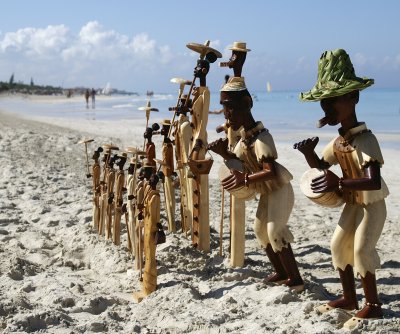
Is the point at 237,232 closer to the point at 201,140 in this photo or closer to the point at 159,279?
the point at 159,279

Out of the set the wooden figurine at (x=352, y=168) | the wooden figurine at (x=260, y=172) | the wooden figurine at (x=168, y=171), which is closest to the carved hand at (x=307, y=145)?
the wooden figurine at (x=352, y=168)

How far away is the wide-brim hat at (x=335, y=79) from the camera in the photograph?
3.65 meters

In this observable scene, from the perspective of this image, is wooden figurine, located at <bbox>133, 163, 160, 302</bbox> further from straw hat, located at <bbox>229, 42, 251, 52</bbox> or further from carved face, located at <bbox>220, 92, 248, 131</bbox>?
straw hat, located at <bbox>229, 42, 251, 52</bbox>

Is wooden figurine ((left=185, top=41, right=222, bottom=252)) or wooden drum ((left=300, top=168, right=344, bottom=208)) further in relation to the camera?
wooden figurine ((left=185, top=41, right=222, bottom=252))

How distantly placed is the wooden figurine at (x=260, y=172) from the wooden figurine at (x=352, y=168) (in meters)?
0.48

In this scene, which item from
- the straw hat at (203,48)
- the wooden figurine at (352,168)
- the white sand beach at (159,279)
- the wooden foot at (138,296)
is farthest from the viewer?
the straw hat at (203,48)

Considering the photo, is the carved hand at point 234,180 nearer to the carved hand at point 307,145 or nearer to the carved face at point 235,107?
the carved face at point 235,107

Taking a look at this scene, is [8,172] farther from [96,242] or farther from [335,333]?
[335,333]

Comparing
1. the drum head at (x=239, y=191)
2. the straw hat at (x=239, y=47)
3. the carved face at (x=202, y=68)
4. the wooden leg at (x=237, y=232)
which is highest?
the straw hat at (x=239, y=47)

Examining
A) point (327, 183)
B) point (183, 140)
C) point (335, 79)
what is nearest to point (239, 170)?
point (327, 183)

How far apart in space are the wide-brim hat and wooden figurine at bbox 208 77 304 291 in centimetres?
65

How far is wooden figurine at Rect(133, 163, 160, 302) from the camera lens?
178 inches

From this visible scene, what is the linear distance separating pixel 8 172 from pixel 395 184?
254 inches

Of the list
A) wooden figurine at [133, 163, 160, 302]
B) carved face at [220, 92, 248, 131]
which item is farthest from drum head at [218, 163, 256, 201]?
wooden figurine at [133, 163, 160, 302]
